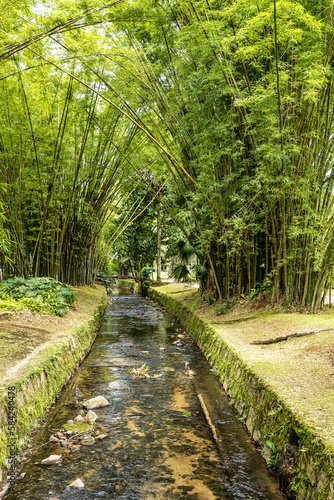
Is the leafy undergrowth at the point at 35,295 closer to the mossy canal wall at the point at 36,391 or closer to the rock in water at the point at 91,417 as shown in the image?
the mossy canal wall at the point at 36,391

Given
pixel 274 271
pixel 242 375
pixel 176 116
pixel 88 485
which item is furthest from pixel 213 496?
pixel 176 116

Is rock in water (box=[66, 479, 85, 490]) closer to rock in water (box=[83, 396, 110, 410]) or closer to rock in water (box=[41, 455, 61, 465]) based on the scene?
rock in water (box=[41, 455, 61, 465])

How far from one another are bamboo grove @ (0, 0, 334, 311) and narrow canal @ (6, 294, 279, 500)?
6.80 ft

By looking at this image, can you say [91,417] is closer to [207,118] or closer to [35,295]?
[35,295]

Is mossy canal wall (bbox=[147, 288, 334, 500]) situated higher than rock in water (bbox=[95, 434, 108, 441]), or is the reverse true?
mossy canal wall (bbox=[147, 288, 334, 500])

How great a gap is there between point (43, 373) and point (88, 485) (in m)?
1.17

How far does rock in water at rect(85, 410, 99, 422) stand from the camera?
10.8 feet

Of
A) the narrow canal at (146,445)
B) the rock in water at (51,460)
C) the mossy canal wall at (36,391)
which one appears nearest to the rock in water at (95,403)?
the narrow canal at (146,445)

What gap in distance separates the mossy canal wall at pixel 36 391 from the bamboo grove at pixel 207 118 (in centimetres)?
157

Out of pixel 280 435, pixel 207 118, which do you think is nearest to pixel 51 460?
pixel 280 435

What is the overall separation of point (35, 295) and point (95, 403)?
98.4 inches

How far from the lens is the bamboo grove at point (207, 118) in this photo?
15.1ft

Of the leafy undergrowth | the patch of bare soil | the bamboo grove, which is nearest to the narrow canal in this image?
the patch of bare soil

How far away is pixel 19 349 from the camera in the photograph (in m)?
3.70
